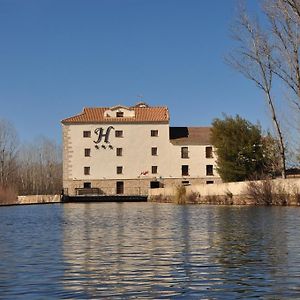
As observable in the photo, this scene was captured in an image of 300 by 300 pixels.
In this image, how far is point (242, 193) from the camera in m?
33.1

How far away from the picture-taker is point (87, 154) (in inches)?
2420

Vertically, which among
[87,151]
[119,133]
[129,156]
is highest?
[119,133]

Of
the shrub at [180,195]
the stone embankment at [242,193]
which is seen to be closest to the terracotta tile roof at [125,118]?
the stone embankment at [242,193]

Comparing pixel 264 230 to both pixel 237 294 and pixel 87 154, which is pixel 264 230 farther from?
pixel 87 154

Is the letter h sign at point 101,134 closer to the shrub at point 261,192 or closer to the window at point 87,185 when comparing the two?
the window at point 87,185

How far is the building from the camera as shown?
60875 millimetres

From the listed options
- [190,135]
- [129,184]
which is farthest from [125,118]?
[190,135]

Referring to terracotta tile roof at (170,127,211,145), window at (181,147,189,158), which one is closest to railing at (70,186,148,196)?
window at (181,147,189,158)

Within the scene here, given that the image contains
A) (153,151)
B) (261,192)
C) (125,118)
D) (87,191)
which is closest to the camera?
(261,192)

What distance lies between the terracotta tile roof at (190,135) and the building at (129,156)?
0.37ft

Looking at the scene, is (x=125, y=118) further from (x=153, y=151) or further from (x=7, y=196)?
(x=7, y=196)

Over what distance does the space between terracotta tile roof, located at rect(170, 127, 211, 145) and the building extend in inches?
4.4

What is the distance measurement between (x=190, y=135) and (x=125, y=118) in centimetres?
767

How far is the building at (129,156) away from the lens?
60.9 meters
